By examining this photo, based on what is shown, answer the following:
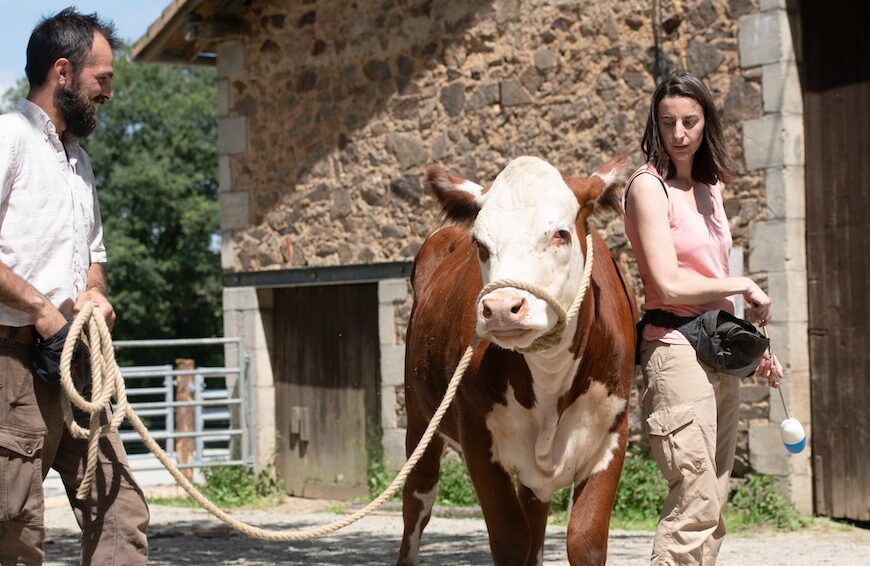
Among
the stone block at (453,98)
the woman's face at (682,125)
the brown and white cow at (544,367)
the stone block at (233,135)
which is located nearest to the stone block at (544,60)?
the stone block at (453,98)

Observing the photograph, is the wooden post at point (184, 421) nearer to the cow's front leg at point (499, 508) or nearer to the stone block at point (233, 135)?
the stone block at point (233, 135)

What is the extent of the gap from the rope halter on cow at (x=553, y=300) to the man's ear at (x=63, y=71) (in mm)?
1508

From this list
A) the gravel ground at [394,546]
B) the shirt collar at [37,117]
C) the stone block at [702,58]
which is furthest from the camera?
the stone block at [702,58]

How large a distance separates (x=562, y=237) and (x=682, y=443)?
2.73 feet

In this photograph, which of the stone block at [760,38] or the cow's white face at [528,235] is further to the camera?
A: the stone block at [760,38]

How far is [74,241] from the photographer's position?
4.33 metres

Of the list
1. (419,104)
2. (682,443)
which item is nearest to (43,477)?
(682,443)

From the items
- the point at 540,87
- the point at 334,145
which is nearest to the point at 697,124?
the point at 540,87

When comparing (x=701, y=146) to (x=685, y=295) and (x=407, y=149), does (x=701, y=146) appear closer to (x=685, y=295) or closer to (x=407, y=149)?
(x=685, y=295)

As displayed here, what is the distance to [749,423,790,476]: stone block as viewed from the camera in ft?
29.9

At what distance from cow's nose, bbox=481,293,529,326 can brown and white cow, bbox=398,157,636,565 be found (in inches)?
5.0

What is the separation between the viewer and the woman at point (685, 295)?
4.59 metres

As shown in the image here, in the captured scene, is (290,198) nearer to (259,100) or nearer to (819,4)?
(259,100)

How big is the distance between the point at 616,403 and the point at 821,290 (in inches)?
184
